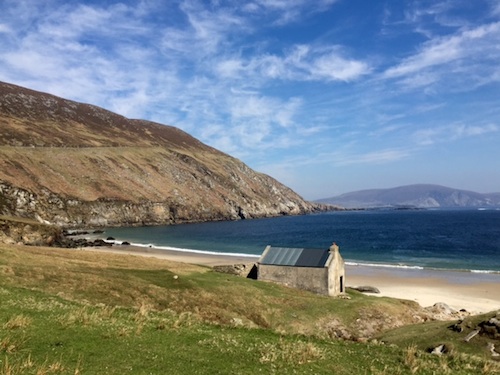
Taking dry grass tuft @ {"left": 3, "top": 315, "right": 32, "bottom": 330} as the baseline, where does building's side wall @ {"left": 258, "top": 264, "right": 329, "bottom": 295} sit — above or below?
below

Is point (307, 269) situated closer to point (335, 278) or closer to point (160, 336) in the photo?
point (335, 278)

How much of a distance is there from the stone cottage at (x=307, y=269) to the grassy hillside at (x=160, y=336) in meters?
9.16

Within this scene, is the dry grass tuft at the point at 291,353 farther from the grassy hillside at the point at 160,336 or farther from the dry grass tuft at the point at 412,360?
the dry grass tuft at the point at 412,360

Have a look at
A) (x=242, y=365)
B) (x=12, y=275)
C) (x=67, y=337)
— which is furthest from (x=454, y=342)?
(x=12, y=275)

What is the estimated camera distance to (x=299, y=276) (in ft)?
147

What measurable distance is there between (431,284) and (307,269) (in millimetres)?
27502

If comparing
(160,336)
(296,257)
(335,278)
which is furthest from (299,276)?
(160,336)

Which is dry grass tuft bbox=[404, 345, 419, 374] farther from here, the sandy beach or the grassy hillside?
the sandy beach

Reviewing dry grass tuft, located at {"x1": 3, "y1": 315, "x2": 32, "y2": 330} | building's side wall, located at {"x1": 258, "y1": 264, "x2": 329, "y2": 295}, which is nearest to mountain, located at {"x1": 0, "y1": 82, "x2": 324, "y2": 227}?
building's side wall, located at {"x1": 258, "y1": 264, "x2": 329, "y2": 295}

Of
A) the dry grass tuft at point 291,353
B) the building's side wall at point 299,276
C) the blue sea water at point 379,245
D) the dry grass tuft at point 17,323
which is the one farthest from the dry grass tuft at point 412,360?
the blue sea water at point 379,245

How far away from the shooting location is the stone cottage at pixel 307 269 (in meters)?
43.7

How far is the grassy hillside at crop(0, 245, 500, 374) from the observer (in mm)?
13938

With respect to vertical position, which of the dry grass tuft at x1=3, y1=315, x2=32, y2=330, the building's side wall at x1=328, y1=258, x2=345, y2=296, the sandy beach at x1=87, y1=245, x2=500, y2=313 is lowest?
the sandy beach at x1=87, y1=245, x2=500, y2=313

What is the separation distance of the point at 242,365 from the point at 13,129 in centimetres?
18174
